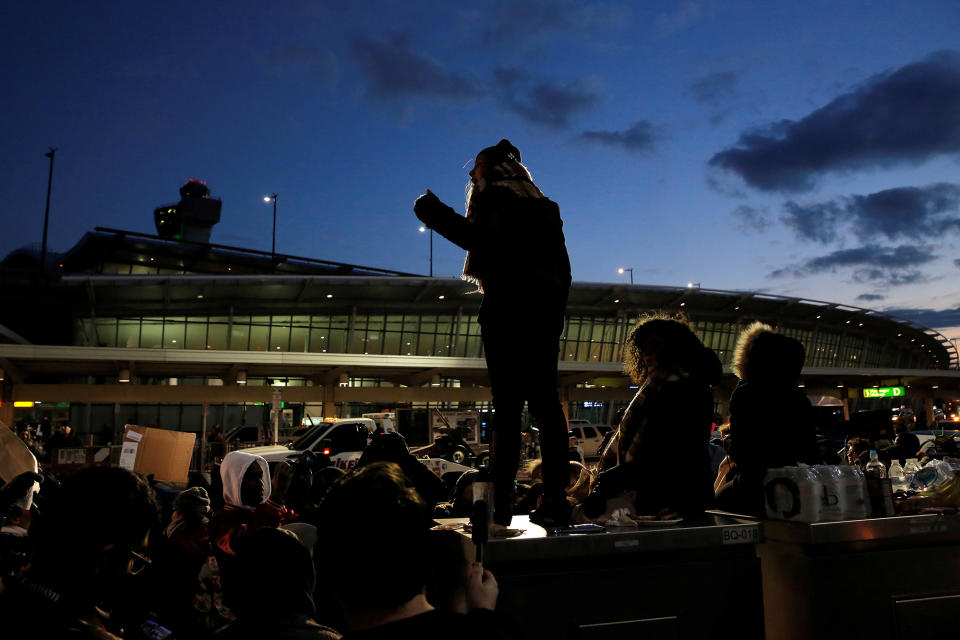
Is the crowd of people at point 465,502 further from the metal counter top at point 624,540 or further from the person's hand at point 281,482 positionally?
the person's hand at point 281,482

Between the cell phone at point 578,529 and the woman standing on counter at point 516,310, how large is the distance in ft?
0.80

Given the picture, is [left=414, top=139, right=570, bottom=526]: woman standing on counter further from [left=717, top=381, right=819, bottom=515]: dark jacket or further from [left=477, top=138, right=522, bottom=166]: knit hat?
[left=717, top=381, right=819, bottom=515]: dark jacket

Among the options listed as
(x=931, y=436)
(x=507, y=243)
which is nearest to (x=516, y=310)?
(x=507, y=243)

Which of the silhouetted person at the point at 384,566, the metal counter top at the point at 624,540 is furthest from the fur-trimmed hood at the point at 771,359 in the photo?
the silhouetted person at the point at 384,566

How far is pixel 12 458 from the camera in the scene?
514 cm

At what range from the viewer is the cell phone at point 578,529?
231 centimetres

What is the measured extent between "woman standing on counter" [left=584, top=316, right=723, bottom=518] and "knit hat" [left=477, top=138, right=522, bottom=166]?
3.57ft

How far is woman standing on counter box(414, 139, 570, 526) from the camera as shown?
2771 millimetres

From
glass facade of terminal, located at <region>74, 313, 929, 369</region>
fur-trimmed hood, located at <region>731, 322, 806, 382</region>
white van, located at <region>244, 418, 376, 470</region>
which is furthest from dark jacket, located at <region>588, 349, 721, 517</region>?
glass facade of terminal, located at <region>74, 313, 929, 369</region>

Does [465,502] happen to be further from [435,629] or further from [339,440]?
[339,440]

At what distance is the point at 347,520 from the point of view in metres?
1.47

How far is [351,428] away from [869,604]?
1630 centimetres

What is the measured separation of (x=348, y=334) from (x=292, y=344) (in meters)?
3.61

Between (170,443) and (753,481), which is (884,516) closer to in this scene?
(753,481)
